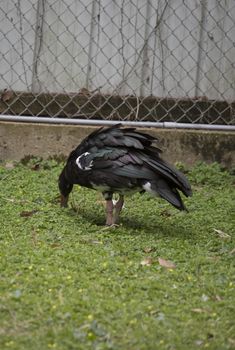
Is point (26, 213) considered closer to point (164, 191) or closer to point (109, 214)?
point (109, 214)

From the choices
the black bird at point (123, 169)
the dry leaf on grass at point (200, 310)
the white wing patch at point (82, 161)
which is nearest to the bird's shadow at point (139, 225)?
the black bird at point (123, 169)

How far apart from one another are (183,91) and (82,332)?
4410 millimetres

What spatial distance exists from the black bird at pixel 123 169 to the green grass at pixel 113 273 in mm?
283

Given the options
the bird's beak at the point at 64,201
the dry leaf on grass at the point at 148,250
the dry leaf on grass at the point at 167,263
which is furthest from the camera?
the bird's beak at the point at 64,201

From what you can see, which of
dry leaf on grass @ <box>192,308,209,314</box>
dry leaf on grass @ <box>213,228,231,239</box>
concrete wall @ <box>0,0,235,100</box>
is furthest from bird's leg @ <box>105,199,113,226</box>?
concrete wall @ <box>0,0,235,100</box>

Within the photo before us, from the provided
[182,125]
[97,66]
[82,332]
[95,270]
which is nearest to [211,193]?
[182,125]

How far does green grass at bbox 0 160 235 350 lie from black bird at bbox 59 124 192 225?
0.93 ft

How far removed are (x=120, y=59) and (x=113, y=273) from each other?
3.53 meters

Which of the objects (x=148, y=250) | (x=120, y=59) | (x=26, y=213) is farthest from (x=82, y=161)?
(x=120, y=59)

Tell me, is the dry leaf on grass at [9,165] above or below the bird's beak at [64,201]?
above

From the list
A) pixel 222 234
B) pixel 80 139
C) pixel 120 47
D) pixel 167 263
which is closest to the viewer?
pixel 167 263

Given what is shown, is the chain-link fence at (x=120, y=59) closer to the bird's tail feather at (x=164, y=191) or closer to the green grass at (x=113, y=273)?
the green grass at (x=113, y=273)

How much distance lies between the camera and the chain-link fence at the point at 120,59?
7379 mm

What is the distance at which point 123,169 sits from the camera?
530 cm
